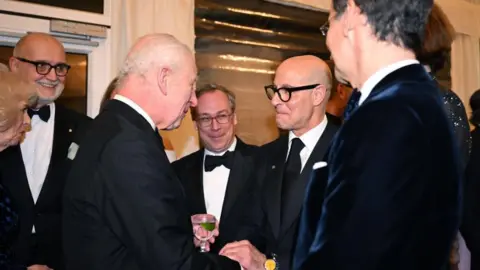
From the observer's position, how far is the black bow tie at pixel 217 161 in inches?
111

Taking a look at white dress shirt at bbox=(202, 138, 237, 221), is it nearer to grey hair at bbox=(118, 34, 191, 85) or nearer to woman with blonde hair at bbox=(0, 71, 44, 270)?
woman with blonde hair at bbox=(0, 71, 44, 270)

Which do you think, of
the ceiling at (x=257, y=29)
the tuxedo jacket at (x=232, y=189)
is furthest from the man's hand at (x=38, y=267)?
the ceiling at (x=257, y=29)

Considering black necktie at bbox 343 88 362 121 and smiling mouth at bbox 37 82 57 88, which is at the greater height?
black necktie at bbox 343 88 362 121

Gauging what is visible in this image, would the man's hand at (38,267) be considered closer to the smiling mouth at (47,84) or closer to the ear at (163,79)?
the smiling mouth at (47,84)

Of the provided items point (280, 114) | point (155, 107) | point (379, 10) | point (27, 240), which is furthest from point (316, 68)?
point (27, 240)

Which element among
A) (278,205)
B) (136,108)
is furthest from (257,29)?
(136,108)

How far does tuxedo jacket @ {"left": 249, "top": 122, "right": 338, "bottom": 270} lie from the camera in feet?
7.09

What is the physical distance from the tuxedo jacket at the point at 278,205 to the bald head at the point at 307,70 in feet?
0.68

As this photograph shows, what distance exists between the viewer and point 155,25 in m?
3.30

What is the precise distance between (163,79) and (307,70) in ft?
2.99

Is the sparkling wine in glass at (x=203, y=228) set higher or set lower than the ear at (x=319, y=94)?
lower

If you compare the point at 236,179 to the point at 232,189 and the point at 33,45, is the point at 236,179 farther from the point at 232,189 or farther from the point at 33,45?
the point at 33,45

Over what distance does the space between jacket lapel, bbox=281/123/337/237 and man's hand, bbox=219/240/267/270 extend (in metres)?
0.23

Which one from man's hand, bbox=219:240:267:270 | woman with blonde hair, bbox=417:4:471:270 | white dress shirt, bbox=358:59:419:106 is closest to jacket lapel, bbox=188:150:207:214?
man's hand, bbox=219:240:267:270
